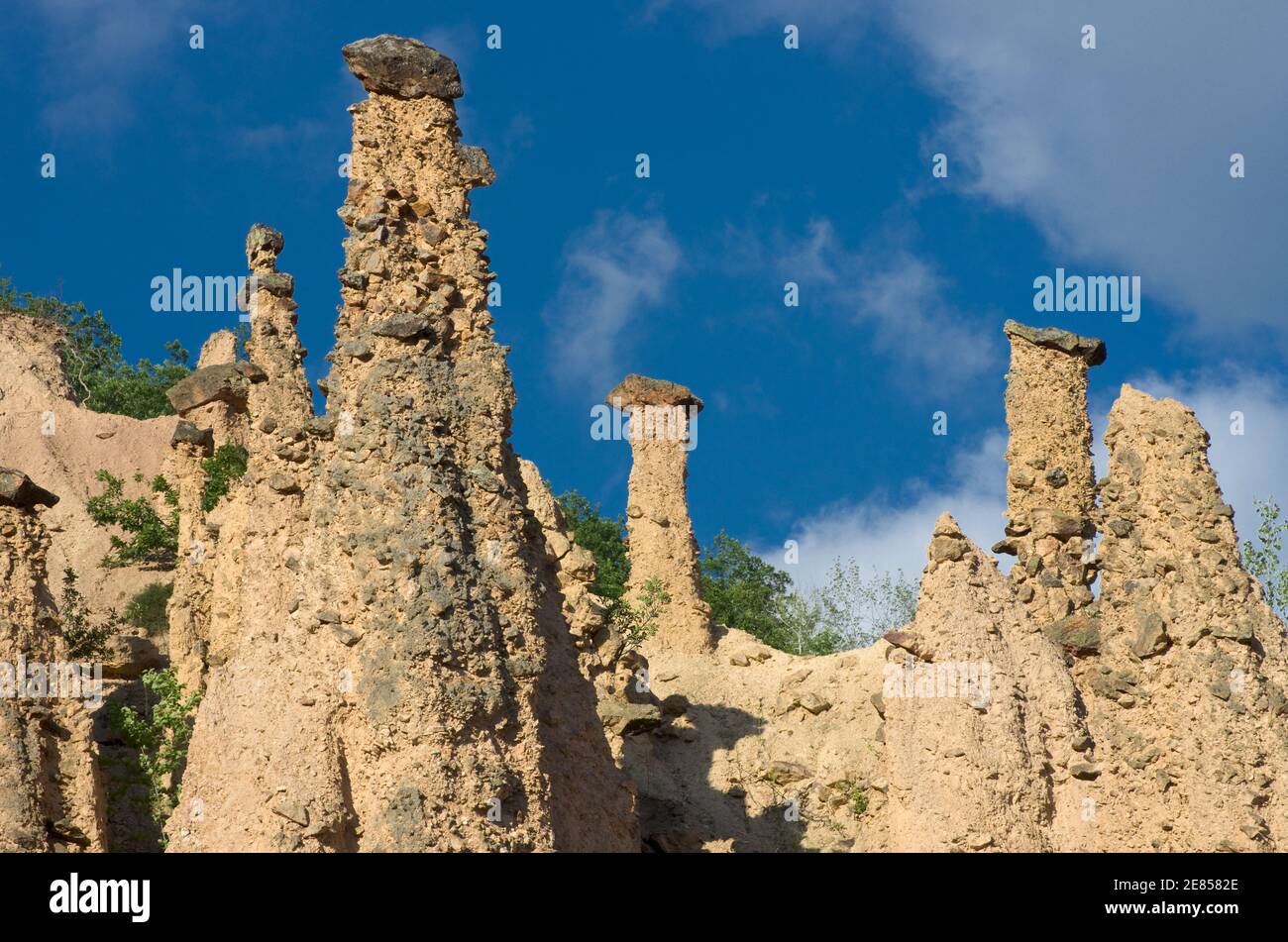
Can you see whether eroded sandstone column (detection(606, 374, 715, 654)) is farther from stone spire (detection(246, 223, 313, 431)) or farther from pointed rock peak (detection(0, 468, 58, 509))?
pointed rock peak (detection(0, 468, 58, 509))

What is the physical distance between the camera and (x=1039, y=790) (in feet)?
51.6

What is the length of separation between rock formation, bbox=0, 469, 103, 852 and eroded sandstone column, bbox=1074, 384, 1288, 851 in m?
8.52

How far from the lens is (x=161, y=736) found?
23.2 metres

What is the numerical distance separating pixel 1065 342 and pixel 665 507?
938cm

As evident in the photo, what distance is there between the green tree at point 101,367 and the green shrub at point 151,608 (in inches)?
516

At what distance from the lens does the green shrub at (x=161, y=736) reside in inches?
826

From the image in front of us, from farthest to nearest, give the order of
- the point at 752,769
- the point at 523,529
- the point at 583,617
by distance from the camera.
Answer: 1. the point at 752,769
2. the point at 583,617
3. the point at 523,529

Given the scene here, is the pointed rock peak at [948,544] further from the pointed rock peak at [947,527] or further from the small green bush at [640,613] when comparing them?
the small green bush at [640,613]

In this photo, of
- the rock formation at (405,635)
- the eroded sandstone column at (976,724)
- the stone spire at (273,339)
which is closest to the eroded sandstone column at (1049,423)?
the stone spire at (273,339)

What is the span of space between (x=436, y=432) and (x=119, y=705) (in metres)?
10.5
